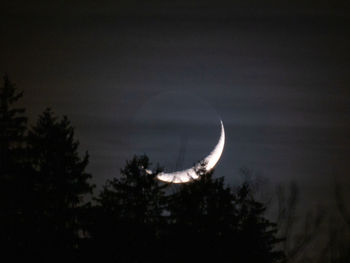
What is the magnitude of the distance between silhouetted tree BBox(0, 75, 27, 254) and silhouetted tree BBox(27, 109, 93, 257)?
92 centimetres

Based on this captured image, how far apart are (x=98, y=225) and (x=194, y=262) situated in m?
6.40

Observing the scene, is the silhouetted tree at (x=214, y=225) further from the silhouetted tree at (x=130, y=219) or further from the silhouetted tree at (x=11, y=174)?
the silhouetted tree at (x=11, y=174)

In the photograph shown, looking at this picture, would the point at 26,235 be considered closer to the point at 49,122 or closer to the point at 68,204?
the point at 68,204

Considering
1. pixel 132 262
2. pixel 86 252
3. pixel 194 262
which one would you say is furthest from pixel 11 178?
pixel 194 262

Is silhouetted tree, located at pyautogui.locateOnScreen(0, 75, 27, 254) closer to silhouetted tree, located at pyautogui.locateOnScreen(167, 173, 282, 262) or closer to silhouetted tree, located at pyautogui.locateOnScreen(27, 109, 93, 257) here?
silhouetted tree, located at pyautogui.locateOnScreen(27, 109, 93, 257)

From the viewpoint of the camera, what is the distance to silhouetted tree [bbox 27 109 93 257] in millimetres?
28250

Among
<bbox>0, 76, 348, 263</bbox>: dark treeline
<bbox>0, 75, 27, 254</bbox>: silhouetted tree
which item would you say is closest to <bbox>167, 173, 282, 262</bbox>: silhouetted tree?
<bbox>0, 76, 348, 263</bbox>: dark treeline

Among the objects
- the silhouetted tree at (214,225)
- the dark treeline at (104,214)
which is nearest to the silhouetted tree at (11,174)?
the dark treeline at (104,214)

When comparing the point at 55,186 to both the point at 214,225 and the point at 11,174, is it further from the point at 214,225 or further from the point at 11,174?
the point at 214,225

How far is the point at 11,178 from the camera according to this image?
27.1m

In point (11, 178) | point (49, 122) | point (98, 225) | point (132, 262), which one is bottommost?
A: point (132, 262)

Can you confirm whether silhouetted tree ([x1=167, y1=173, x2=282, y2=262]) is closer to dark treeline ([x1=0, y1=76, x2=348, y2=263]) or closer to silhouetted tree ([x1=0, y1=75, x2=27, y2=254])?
dark treeline ([x1=0, y1=76, x2=348, y2=263])

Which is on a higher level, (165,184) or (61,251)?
(165,184)

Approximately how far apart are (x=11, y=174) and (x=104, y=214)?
21.6 feet
